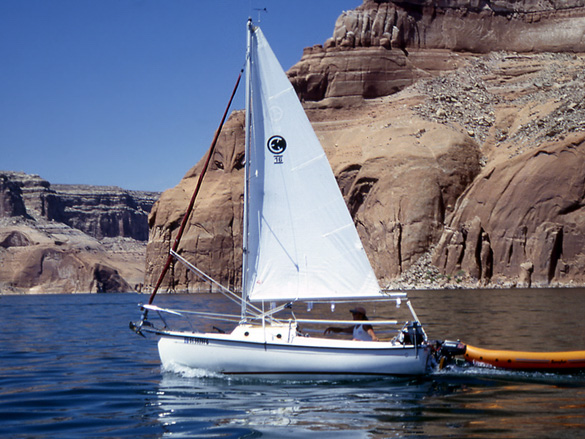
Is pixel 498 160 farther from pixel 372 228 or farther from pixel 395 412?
pixel 395 412

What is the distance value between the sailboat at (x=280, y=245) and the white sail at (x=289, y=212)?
0.03 meters

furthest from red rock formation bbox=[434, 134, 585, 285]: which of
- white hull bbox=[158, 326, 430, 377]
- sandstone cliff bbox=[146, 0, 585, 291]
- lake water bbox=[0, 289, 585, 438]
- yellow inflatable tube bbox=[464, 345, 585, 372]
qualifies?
white hull bbox=[158, 326, 430, 377]

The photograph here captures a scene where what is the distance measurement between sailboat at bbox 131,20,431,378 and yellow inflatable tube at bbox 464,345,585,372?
2017 millimetres

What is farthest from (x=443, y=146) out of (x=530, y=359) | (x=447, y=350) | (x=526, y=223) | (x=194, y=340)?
(x=194, y=340)

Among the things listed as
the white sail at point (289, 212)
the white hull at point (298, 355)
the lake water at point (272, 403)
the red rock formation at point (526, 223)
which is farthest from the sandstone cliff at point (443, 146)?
the white hull at point (298, 355)

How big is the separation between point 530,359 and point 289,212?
7.55 meters

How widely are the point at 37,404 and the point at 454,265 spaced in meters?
76.4

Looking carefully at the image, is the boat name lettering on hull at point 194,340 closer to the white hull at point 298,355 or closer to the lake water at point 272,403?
the white hull at point 298,355

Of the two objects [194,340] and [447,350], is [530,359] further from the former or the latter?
[194,340]

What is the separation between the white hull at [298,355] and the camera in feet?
62.9

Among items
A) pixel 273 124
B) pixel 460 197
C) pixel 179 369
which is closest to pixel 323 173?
pixel 273 124

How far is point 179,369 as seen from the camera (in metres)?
20.8

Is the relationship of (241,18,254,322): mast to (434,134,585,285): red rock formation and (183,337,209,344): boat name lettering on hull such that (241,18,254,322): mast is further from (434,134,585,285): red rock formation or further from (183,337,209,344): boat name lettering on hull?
(434,134,585,285): red rock formation

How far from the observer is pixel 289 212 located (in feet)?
67.9
